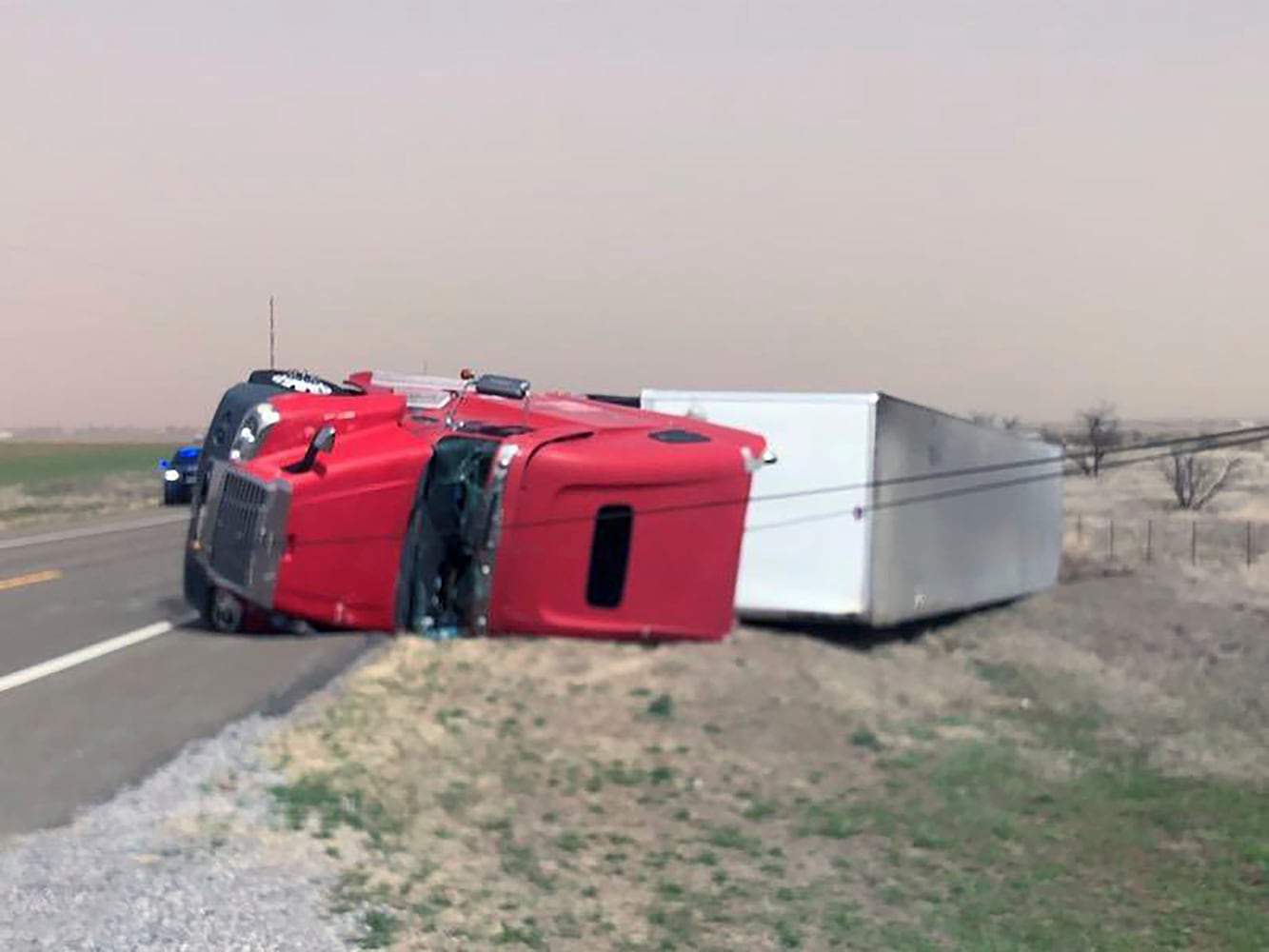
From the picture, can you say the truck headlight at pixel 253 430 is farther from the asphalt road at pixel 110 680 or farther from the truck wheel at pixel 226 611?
the asphalt road at pixel 110 680

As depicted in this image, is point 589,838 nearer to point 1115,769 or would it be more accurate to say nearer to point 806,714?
point 806,714

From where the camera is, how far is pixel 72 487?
50.0m

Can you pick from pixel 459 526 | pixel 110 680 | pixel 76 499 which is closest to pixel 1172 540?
pixel 459 526

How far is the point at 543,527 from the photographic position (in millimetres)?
13445

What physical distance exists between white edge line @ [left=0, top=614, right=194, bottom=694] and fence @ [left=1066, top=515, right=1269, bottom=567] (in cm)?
2105

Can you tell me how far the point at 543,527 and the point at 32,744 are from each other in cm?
515

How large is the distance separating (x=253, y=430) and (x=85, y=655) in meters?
2.51

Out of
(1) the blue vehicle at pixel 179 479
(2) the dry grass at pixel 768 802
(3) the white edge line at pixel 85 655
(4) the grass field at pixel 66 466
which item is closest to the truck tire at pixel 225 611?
(3) the white edge line at pixel 85 655

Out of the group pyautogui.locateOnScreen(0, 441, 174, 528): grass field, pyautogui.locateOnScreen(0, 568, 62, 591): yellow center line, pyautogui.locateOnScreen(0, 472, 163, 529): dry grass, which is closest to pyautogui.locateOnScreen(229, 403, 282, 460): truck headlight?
pyautogui.locateOnScreen(0, 568, 62, 591): yellow center line

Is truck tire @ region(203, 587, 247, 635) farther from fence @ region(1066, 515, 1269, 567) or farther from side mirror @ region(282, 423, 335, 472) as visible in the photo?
fence @ region(1066, 515, 1269, 567)

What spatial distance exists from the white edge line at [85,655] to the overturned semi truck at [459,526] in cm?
50

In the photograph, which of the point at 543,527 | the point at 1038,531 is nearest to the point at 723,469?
the point at 543,527

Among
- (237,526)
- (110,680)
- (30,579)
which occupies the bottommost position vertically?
(30,579)

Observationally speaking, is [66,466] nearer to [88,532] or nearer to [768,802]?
[88,532]
